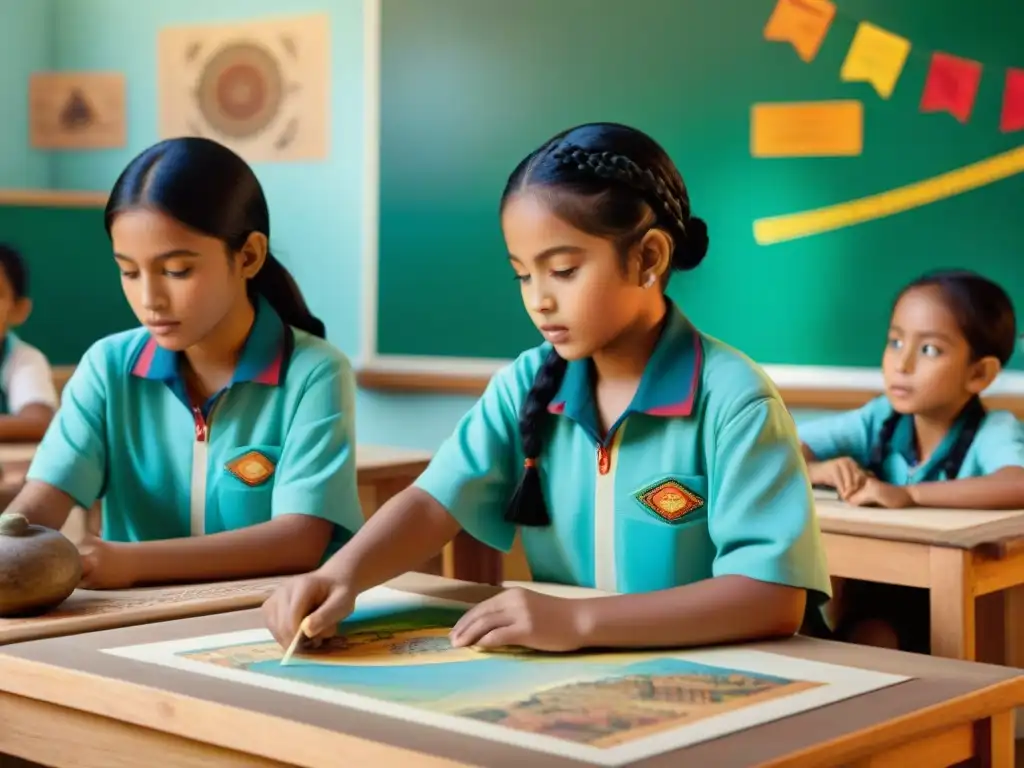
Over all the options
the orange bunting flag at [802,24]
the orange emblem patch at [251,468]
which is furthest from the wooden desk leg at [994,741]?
the orange bunting flag at [802,24]

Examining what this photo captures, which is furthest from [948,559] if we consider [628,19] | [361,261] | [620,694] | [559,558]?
[361,261]

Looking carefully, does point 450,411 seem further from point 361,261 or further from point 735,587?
point 735,587

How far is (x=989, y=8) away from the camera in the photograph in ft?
11.8

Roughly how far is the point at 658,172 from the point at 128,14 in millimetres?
3759

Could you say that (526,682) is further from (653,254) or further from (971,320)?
(971,320)

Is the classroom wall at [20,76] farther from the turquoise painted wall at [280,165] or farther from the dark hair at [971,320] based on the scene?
the dark hair at [971,320]

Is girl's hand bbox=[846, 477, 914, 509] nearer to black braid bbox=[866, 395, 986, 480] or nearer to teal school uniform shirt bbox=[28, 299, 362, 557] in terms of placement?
black braid bbox=[866, 395, 986, 480]

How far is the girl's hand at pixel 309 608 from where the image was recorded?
4.53 ft

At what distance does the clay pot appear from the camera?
1.51 m

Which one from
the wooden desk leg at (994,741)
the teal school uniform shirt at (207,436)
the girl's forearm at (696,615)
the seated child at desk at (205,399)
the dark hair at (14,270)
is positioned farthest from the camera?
the dark hair at (14,270)

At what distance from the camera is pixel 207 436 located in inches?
76.5

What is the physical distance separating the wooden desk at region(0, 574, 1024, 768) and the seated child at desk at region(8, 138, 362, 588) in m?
0.46

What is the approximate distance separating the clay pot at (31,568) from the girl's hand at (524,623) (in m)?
0.43

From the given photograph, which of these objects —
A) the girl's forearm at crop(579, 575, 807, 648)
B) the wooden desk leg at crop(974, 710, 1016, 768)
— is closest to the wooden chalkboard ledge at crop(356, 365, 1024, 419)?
the girl's forearm at crop(579, 575, 807, 648)
